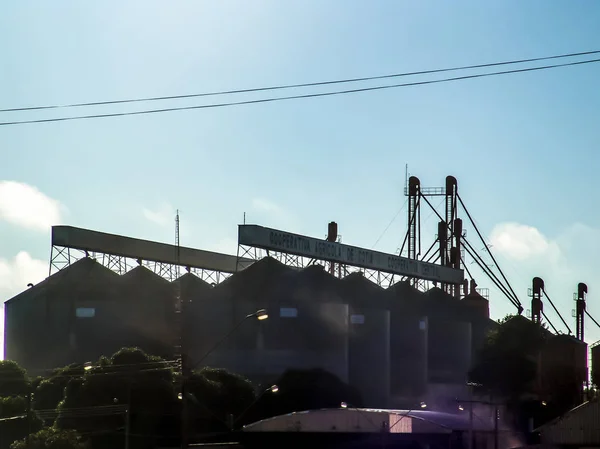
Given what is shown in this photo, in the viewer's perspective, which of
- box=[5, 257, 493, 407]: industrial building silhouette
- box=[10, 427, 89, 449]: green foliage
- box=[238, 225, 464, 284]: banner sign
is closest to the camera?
box=[10, 427, 89, 449]: green foliage

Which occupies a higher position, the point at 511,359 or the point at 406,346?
the point at 406,346

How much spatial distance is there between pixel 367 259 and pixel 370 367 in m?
17.5

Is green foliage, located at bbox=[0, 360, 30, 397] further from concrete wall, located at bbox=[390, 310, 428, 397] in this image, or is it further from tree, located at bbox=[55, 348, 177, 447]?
concrete wall, located at bbox=[390, 310, 428, 397]

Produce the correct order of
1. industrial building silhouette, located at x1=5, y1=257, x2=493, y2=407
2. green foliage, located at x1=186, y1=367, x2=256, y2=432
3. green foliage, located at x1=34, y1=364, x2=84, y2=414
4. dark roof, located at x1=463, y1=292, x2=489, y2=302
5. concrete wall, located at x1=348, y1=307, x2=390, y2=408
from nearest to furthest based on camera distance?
green foliage, located at x1=186, y1=367, x2=256, y2=432 < green foliage, located at x1=34, y1=364, x2=84, y2=414 < industrial building silhouette, located at x1=5, y1=257, x2=493, y2=407 < concrete wall, located at x1=348, y1=307, x2=390, y2=408 < dark roof, located at x1=463, y1=292, x2=489, y2=302

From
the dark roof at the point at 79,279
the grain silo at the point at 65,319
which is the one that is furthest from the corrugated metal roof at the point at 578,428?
the dark roof at the point at 79,279

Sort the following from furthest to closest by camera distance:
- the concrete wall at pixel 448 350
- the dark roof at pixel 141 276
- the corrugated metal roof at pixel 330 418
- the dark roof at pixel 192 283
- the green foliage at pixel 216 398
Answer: the concrete wall at pixel 448 350 < the dark roof at pixel 192 283 < the dark roof at pixel 141 276 < the green foliage at pixel 216 398 < the corrugated metal roof at pixel 330 418

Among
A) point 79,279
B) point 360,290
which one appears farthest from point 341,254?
point 79,279

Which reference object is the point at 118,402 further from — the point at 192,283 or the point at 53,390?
the point at 192,283

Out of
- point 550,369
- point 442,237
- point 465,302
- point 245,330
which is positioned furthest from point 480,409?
point 442,237

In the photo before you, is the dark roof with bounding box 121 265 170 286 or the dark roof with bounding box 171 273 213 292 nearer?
the dark roof with bounding box 121 265 170 286

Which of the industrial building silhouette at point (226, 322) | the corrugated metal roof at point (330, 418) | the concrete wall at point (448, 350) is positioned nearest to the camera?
the corrugated metal roof at point (330, 418)

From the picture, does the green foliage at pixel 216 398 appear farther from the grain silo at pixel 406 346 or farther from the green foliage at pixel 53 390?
the grain silo at pixel 406 346

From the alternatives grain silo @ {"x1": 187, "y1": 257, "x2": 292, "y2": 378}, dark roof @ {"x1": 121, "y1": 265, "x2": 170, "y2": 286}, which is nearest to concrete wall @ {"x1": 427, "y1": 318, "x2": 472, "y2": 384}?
grain silo @ {"x1": 187, "y1": 257, "x2": 292, "y2": 378}

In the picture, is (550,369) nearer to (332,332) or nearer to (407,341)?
(407,341)
